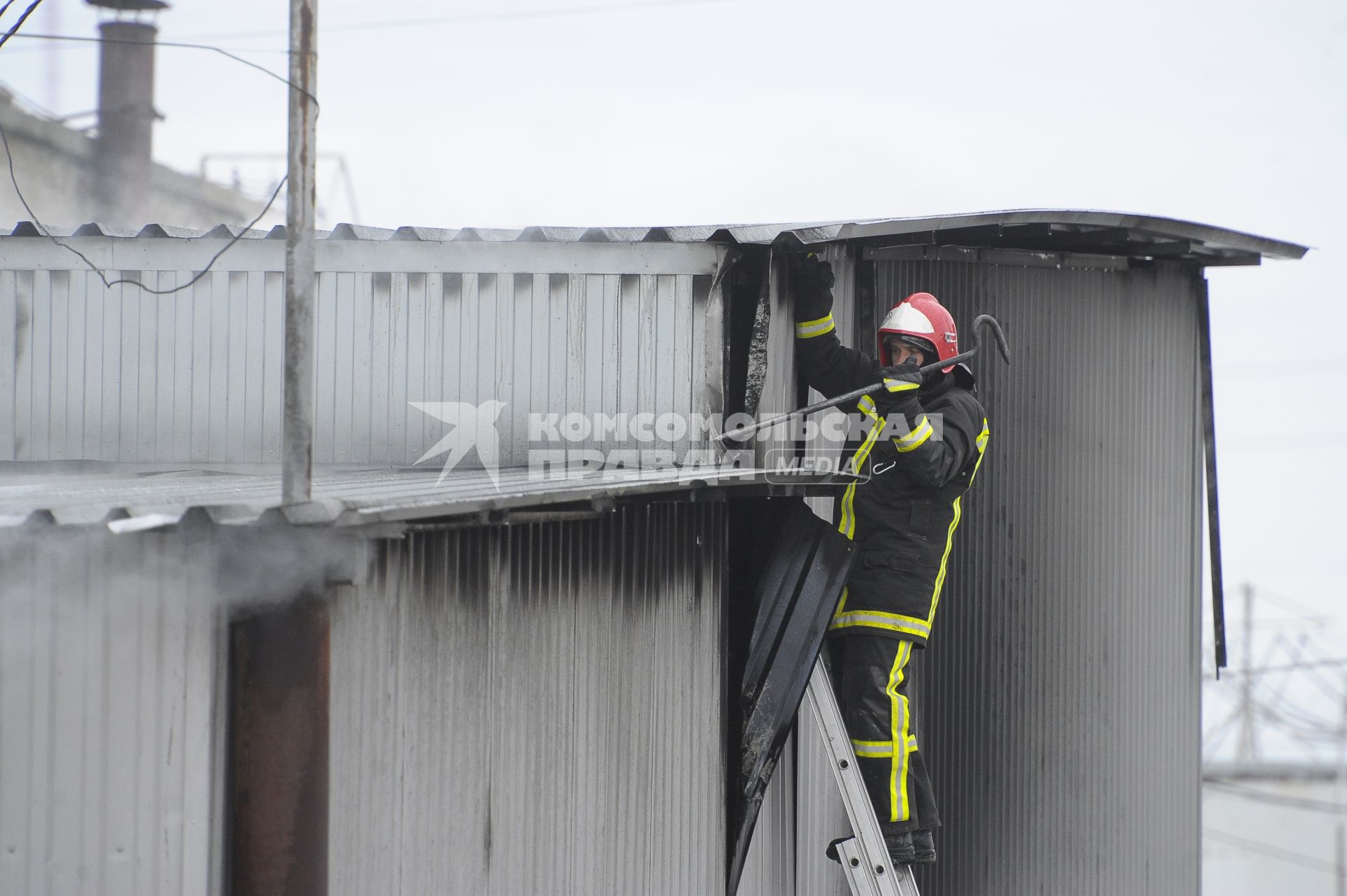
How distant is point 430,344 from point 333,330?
0.51m

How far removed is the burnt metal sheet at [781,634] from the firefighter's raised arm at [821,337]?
2.82 ft

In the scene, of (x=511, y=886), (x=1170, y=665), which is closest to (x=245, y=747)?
(x=511, y=886)

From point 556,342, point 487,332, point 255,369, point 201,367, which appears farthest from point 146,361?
point 556,342

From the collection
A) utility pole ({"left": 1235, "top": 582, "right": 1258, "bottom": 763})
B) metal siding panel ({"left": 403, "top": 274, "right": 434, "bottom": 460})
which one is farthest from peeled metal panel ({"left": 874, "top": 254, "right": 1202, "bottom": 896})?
utility pole ({"left": 1235, "top": 582, "right": 1258, "bottom": 763})

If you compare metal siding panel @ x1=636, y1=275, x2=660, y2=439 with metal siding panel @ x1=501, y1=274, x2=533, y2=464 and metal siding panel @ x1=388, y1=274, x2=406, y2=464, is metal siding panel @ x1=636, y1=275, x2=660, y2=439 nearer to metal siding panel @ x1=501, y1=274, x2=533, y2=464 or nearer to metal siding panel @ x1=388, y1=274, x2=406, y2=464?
metal siding panel @ x1=501, y1=274, x2=533, y2=464

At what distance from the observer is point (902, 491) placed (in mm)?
5656

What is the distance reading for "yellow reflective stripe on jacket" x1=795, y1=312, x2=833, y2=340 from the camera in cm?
578

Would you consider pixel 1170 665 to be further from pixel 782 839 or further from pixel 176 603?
pixel 176 603

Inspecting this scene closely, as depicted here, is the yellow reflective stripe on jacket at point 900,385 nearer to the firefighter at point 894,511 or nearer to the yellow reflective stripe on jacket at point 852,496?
the firefighter at point 894,511

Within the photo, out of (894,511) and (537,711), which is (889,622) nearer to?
(894,511)

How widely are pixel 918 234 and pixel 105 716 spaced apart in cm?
425

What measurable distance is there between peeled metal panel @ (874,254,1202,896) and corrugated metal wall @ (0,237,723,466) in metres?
1.26

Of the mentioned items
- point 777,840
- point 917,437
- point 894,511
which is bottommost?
point 777,840

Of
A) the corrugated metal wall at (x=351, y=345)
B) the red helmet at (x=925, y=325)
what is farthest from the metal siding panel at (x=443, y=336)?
the red helmet at (x=925, y=325)
